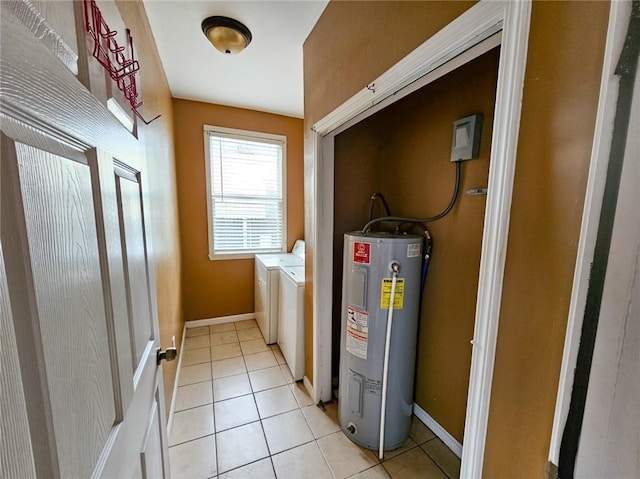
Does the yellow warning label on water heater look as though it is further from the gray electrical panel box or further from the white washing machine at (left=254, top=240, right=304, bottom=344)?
the white washing machine at (left=254, top=240, right=304, bottom=344)

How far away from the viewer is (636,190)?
1.05 ft

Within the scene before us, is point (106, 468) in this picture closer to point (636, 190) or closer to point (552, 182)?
point (636, 190)

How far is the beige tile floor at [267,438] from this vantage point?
4.65ft

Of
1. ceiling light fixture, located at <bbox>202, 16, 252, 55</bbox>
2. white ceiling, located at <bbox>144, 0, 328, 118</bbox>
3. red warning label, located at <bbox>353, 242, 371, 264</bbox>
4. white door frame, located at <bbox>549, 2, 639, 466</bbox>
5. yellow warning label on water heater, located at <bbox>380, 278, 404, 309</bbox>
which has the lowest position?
yellow warning label on water heater, located at <bbox>380, 278, 404, 309</bbox>

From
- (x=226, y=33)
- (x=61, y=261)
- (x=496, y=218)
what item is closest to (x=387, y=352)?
(x=496, y=218)

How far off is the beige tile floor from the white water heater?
115mm

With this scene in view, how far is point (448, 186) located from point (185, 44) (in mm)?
2085

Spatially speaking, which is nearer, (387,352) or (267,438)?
(387,352)

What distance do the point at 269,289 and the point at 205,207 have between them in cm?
128

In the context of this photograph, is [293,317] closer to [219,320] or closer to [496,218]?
[219,320]

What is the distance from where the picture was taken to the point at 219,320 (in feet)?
10.4

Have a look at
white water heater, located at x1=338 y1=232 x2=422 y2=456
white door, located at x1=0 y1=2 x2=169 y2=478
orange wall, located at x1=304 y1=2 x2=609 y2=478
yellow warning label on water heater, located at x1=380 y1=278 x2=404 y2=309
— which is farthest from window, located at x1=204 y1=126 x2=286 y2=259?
orange wall, located at x1=304 y1=2 x2=609 y2=478

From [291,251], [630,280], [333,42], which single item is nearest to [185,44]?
[333,42]

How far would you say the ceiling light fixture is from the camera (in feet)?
5.23
